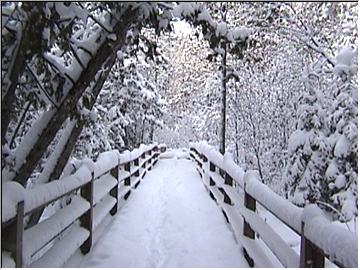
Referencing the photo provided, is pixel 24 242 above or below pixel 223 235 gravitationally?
above

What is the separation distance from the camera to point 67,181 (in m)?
3.52

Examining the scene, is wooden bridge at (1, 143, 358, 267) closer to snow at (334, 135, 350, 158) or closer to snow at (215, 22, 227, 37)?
snow at (215, 22, 227, 37)

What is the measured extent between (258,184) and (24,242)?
1966mm

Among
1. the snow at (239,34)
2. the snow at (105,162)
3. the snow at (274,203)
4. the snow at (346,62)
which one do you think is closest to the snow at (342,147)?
the snow at (346,62)

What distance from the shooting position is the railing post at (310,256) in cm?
244

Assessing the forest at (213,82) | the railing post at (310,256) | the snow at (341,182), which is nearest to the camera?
the railing post at (310,256)

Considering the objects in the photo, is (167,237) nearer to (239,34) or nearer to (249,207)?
(249,207)

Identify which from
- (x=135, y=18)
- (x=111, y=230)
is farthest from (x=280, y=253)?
(x=111, y=230)

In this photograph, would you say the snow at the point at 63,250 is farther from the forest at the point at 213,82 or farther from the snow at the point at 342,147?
the snow at the point at 342,147

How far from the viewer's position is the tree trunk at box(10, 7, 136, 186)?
3318 millimetres

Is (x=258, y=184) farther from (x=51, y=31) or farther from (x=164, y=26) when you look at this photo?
(x=51, y=31)

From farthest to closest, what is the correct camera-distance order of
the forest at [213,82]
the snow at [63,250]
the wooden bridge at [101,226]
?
the snow at [63,250], the forest at [213,82], the wooden bridge at [101,226]

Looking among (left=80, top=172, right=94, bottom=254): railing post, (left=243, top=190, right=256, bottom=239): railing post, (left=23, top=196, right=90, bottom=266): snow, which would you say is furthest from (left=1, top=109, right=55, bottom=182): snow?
(left=243, top=190, right=256, bottom=239): railing post

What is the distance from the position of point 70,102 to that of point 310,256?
77.1 inches
